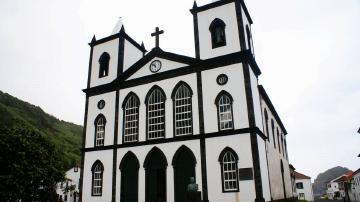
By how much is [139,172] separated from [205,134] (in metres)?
5.21

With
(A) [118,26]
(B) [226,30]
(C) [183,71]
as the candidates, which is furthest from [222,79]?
(A) [118,26]

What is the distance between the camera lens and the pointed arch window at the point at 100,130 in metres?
24.4

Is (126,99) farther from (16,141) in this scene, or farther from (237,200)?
(237,200)

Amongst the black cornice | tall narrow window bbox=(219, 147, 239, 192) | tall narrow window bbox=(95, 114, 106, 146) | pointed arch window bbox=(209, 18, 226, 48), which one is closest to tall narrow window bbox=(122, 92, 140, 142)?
tall narrow window bbox=(95, 114, 106, 146)

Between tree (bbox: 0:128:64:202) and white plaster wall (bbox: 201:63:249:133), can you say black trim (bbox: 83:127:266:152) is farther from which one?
tree (bbox: 0:128:64:202)

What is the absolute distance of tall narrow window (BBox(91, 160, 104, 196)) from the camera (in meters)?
23.2

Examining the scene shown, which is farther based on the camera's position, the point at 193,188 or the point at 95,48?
the point at 95,48

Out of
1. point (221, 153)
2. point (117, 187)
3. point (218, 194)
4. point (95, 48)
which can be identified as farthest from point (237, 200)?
point (95, 48)

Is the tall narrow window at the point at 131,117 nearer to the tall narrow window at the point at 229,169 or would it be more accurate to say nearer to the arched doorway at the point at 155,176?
the arched doorway at the point at 155,176

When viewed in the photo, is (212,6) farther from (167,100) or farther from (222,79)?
(167,100)

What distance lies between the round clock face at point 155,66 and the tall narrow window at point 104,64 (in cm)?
461

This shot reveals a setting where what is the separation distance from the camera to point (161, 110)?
22.3 m

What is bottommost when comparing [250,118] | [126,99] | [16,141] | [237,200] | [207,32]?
[237,200]

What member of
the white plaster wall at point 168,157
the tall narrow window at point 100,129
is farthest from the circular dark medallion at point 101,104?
the white plaster wall at point 168,157
